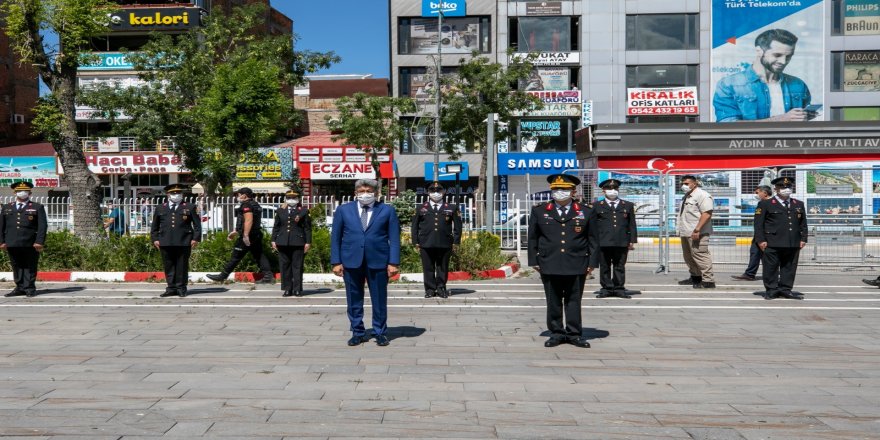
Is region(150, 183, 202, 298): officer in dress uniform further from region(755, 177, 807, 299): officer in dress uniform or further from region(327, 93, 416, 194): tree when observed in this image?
region(327, 93, 416, 194): tree

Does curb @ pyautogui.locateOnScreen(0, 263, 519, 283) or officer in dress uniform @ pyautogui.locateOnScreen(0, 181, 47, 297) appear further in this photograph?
curb @ pyautogui.locateOnScreen(0, 263, 519, 283)

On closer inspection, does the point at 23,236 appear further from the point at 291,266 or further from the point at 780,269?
the point at 780,269

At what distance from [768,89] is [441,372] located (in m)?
40.0

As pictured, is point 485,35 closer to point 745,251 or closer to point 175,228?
point 745,251

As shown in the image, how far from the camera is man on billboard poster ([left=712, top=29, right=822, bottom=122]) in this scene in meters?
43.1

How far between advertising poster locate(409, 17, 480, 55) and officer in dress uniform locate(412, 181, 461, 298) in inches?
1296

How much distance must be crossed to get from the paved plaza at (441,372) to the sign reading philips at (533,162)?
31.6m

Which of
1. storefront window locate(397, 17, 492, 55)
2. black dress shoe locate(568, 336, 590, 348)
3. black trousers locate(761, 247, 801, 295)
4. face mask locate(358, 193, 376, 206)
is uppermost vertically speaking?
storefront window locate(397, 17, 492, 55)

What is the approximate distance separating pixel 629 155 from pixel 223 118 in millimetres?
14189

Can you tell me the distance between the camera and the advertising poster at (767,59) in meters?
43.0

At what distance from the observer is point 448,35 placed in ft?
150

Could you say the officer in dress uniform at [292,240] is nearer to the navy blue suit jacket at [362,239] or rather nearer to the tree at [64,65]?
the navy blue suit jacket at [362,239]

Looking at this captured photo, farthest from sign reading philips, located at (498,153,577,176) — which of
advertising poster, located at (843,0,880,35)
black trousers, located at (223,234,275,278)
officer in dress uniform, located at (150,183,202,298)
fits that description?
officer in dress uniform, located at (150,183,202,298)

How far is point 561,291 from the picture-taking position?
29.8 feet
